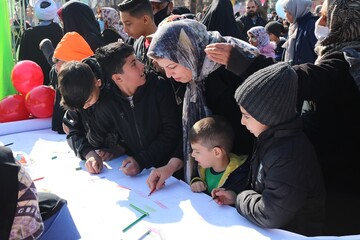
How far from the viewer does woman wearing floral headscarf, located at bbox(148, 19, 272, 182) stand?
156 cm

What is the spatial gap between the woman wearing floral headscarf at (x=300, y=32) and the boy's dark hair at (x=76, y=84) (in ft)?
8.56

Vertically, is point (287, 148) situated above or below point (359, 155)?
above

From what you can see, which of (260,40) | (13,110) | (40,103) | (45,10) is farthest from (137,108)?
(260,40)

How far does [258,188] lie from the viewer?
1346mm

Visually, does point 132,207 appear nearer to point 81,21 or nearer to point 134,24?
point 134,24

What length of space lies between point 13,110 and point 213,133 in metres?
2.04

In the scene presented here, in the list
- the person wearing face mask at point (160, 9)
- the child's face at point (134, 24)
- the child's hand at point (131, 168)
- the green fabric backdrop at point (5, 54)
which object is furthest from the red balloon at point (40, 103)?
the child's hand at point (131, 168)

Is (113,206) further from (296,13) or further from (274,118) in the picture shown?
(296,13)

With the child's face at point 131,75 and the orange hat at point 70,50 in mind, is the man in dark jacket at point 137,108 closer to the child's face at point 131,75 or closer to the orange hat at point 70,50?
the child's face at point 131,75

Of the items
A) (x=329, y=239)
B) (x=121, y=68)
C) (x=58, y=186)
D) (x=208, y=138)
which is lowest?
(x=58, y=186)

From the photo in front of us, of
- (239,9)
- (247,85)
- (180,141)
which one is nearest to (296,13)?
(180,141)

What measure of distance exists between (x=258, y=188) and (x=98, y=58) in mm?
1116

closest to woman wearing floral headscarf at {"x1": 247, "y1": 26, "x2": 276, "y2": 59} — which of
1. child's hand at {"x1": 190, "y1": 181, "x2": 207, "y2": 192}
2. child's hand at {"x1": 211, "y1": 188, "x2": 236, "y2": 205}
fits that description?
child's hand at {"x1": 190, "y1": 181, "x2": 207, "y2": 192}

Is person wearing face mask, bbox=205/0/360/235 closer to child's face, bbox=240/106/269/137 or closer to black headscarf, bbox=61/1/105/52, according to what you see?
child's face, bbox=240/106/269/137
